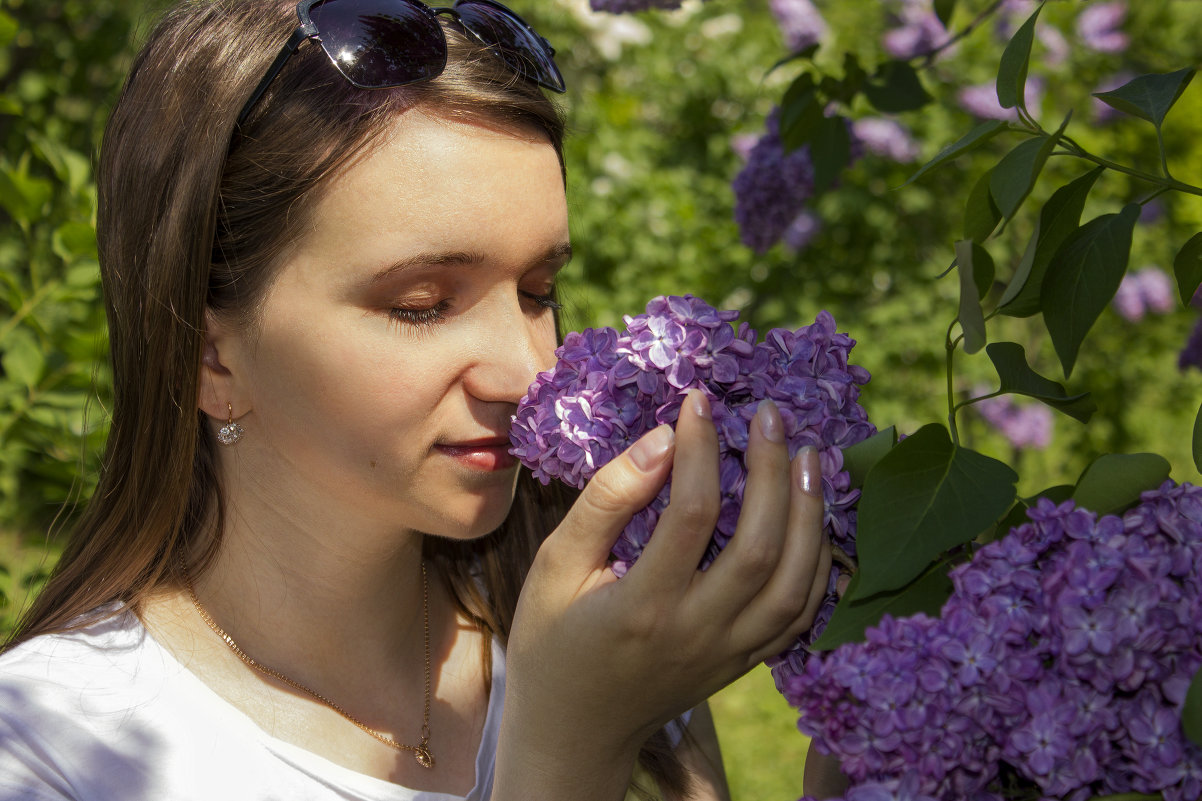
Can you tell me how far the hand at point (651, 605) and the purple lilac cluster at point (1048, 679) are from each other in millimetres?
290

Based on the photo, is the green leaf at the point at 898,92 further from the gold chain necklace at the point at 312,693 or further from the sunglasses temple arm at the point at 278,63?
the gold chain necklace at the point at 312,693

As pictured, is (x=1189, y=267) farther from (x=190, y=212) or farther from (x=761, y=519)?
(x=190, y=212)

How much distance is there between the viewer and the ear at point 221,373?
5.87 ft

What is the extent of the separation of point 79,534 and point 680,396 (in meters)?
1.34

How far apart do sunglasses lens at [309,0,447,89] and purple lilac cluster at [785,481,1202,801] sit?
1.17 metres

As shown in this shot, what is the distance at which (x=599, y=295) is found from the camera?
18.9ft

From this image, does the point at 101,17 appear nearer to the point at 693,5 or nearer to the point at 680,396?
the point at 693,5

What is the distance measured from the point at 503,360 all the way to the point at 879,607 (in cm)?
75


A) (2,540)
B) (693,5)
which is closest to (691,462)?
(2,540)

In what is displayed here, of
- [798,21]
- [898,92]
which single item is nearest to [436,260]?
[898,92]

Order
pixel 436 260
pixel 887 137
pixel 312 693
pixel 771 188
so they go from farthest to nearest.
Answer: pixel 887 137 → pixel 771 188 → pixel 312 693 → pixel 436 260

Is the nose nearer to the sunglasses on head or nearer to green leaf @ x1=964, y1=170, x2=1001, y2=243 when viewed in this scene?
the sunglasses on head

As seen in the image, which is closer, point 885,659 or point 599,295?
point 885,659

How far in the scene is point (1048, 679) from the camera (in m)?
0.90
